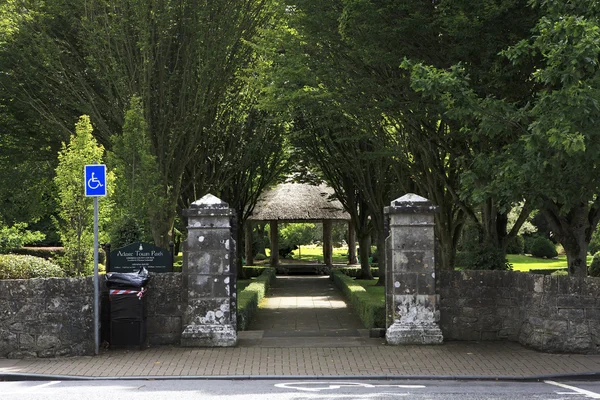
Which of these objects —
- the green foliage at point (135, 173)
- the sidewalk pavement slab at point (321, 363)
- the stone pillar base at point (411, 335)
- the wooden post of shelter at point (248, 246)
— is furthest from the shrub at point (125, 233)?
the wooden post of shelter at point (248, 246)

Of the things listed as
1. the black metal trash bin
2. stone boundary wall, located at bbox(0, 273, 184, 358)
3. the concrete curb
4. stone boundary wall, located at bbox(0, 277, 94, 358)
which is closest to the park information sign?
the black metal trash bin

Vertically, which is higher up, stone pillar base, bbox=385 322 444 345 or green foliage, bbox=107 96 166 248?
green foliage, bbox=107 96 166 248

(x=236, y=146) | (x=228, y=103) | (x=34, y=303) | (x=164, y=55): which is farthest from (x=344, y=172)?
(x=34, y=303)

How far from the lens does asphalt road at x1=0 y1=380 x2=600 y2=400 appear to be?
8.94 meters

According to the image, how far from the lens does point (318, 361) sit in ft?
37.4

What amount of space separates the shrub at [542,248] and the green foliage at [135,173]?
120 feet

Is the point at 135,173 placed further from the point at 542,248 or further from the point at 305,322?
the point at 542,248

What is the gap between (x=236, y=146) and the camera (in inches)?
1111

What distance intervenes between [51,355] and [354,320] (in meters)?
7.62

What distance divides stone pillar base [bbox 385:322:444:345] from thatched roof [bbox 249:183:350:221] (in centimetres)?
2495

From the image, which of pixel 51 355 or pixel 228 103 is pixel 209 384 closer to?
pixel 51 355

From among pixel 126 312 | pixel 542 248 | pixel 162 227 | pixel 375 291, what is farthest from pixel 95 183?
pixel 542 248

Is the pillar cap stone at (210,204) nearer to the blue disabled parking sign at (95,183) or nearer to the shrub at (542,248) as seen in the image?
the blue disabled parking sign at (95,183)

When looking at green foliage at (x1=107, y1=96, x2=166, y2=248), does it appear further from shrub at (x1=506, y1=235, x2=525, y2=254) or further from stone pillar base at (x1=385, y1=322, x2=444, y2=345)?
shrub at (x1=506, y1=235, x2=525, y2=254)
